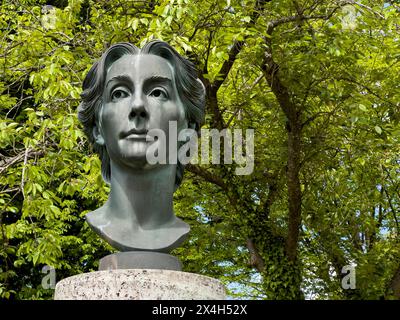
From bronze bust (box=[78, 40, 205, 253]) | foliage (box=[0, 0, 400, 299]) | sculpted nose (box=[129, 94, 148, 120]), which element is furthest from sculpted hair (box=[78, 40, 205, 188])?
foliage (box=[0, 0, 400, 299])

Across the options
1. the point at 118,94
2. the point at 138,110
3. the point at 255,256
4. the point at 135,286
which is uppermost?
the point at 255,256

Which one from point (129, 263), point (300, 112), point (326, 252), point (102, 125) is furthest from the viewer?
point (326, 252)

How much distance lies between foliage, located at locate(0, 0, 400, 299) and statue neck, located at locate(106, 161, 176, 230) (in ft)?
9.08

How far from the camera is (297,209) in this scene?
11.2 metres

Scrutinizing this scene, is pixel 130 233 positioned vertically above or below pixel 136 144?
below

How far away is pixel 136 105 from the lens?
5008 mm

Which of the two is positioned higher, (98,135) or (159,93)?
(159,93)

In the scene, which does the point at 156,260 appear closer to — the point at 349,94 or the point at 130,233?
the point at 130,233

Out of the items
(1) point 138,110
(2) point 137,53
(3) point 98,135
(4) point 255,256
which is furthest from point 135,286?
(4) point 255,256

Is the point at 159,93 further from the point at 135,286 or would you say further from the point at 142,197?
the point at 135,286

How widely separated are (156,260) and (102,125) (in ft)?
3.88

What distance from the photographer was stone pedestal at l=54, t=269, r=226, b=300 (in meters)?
4.43

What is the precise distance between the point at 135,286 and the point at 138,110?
52.7 inches

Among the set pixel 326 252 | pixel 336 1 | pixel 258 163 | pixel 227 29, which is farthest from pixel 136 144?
pixel 326 252
